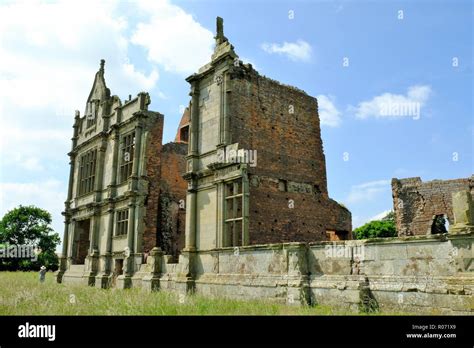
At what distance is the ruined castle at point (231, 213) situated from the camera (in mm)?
8562

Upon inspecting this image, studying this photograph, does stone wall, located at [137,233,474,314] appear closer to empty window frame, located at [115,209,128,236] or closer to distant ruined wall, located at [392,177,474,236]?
empty window frame, located at [115,209,128,236]

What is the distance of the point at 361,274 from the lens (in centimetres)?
891

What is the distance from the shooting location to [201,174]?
1500cm

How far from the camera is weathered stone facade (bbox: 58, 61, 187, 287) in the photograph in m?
19.4

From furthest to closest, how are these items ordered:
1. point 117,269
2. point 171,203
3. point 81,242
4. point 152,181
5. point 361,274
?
point 81,242, point 171,203, point 152,181, point 117,269, point 361,274

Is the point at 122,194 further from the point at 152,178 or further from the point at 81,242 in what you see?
the point at 81,242

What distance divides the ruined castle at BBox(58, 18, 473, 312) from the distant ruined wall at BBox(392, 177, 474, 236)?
62 cm

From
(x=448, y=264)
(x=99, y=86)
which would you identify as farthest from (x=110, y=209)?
(x=448, y=264)

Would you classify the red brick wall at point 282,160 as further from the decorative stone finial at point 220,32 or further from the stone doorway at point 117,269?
the stone doorway at point 117,269

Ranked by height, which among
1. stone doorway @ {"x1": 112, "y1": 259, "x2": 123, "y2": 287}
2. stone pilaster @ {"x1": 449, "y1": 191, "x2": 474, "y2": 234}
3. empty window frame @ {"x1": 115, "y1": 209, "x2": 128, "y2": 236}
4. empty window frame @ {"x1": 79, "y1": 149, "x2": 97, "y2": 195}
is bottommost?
stone doorway @ {"x1": 112, "y1": 259, "x2": 123, "y2": 287}

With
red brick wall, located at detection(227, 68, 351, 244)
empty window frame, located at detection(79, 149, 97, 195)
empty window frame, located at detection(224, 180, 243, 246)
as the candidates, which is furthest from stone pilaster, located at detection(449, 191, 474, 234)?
Answer: empty window frame, located at detection(79, 149, 97, 195)

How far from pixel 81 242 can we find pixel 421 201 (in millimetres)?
20248

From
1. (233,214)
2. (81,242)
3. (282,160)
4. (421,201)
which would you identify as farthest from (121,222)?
(421,201)

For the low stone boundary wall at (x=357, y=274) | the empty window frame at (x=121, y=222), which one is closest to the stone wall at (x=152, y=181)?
the empty window frame at (x=121, y=222)
